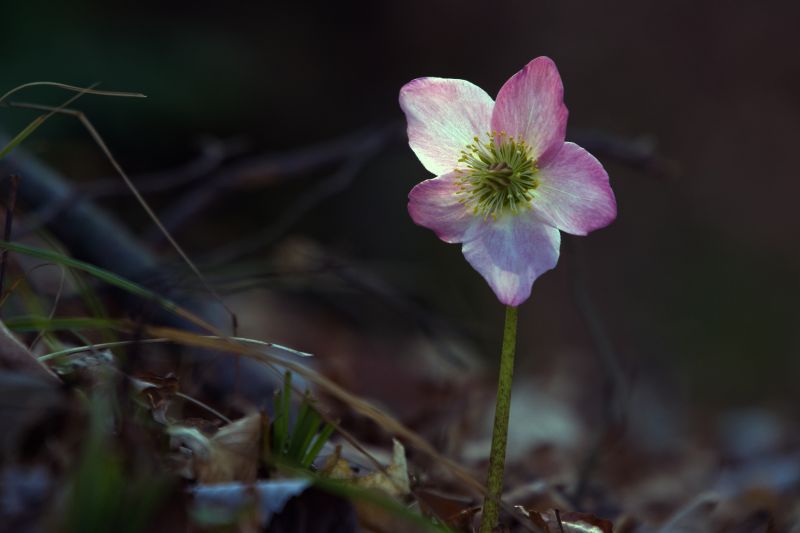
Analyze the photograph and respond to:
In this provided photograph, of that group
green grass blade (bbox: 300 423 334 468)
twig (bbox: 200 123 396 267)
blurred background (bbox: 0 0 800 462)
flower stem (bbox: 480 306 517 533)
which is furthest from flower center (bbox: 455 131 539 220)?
blurred background (bbox: 0 0 800 462)

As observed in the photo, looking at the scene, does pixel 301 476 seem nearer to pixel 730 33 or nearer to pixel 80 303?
pixel 80 303

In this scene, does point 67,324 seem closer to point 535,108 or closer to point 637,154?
point 535,108

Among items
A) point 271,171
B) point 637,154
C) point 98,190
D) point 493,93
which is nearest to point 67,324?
point 98,190

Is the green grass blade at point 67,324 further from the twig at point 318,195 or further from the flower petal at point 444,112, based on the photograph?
the twig at point 318,195

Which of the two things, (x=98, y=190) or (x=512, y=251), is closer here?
(x=512, y=251)

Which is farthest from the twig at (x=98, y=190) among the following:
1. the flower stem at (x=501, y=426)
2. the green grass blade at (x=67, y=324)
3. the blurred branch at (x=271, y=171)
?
the flower stem at (x=501, y=426)
